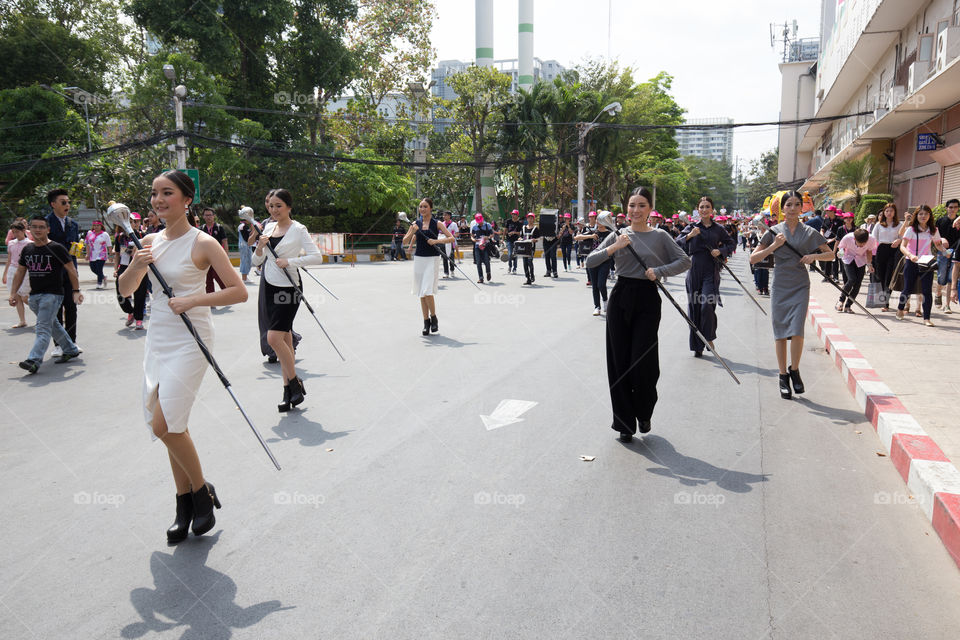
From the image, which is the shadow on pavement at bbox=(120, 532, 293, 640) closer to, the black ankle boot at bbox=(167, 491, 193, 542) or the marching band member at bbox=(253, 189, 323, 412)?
the black ankle boot at bbox=(167, 491, 193, 542)

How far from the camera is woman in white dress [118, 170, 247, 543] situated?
329cm

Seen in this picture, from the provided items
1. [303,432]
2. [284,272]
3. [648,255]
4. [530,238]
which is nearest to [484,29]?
[530,238]

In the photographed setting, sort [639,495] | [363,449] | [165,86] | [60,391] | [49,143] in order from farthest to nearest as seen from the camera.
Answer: [49,143]
[165,86]
[60,391]
[363,449]
[639,495]

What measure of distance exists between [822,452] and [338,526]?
3345 millimetres

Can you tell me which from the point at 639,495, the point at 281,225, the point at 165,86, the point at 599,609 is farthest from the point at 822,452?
the point at 165,86

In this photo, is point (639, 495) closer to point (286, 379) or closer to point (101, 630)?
point (101, 630)

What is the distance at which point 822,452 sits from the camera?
478cm

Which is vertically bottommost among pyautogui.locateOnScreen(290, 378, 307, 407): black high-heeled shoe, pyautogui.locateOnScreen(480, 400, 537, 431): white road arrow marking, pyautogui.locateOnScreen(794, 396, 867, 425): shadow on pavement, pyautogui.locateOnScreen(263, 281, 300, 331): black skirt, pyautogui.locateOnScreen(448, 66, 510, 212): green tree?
pyautogui.locateOnScreen(794, 396, 867, 425): shadow on pavement

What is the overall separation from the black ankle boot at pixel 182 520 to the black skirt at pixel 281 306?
2553 millimetres

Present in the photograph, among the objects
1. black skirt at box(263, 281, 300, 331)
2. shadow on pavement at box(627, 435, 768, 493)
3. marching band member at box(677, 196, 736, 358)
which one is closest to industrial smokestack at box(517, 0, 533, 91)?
marching band member at box(677, 196, 736, 358)

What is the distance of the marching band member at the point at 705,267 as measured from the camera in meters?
7.93

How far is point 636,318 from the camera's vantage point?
5055 mm

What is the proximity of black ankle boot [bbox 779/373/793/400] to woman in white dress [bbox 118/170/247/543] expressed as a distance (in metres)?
4.89

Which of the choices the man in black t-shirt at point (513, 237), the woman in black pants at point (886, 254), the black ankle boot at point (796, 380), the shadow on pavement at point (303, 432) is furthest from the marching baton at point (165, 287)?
the man in black t-shirt at point (513, 237)
